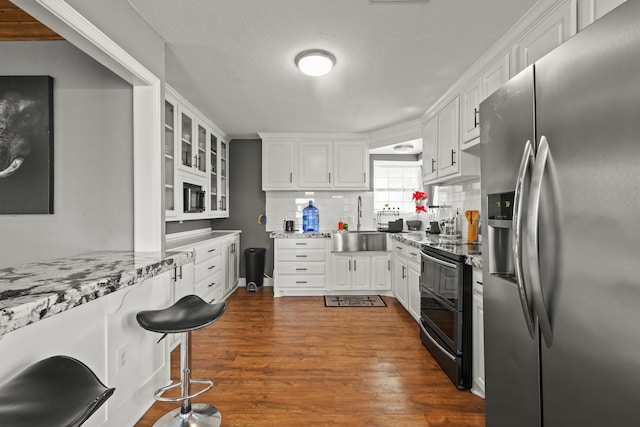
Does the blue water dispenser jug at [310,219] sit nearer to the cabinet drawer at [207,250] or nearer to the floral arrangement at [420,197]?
the cabinet drawer at [207,250]

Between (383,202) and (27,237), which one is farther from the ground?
(383,202)

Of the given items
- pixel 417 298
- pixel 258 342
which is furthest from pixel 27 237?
pixel 417 298

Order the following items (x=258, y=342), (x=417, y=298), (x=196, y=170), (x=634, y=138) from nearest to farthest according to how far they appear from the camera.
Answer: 1. (x=634, y=138)
2. (x=258, y=342)
3. (x=417, y=298)
4. (x=196, y=170)

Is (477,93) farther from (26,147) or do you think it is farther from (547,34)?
(26,147)

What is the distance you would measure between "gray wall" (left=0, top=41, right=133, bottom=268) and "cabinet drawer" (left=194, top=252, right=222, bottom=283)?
4.29 ft

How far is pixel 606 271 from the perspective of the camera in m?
0.81

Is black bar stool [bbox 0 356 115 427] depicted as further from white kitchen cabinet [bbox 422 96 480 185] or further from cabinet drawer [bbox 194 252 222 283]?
white kitchen cabinet [bbox 422 96 480 185]

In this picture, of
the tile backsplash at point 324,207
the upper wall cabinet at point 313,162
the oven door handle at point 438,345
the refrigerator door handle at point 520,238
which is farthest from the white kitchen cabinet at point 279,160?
the refrigerator door handle at point 520,238

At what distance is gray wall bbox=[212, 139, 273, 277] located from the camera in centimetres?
502

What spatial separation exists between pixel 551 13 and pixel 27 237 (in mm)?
3312

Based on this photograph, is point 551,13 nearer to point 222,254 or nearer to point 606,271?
point 606,271

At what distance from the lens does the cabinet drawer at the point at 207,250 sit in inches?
125

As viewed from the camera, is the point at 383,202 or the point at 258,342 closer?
the point at 258,342

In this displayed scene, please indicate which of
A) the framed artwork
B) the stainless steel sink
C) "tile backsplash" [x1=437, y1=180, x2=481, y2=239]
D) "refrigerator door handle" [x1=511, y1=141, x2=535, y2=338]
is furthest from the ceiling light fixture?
the framed artwork
